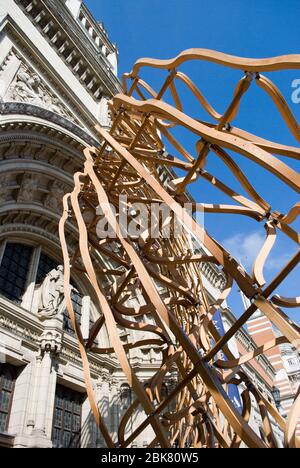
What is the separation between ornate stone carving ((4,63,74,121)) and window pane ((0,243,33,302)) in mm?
5014

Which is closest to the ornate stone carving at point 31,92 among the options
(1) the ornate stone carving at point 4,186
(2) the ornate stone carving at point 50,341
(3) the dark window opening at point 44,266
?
(1) the ornate stone carving at point 4,186

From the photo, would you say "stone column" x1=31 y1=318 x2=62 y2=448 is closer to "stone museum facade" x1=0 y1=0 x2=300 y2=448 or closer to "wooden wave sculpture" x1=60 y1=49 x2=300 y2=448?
"stone museum facade" x1=0 y1=0 x2=300 y2=448

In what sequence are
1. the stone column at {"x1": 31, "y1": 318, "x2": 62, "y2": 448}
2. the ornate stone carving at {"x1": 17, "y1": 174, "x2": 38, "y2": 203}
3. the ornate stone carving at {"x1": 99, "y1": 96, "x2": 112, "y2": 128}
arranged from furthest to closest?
1. the ornate stone carving at {"x1": 99, "y1": 96, "x2": 112, "y2": 128}
2. the ornate stone carving at {"x1": 17, "y1": 174, "x2": 38, "y2": 203}
3. the stone column at {"x1": 31, "y1": 318, "x2": 62, "y2": 448}

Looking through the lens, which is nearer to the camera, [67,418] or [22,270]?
[67,418]

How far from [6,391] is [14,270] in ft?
12.5

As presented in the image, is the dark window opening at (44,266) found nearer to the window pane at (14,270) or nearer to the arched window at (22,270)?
the arched window at (22,270)

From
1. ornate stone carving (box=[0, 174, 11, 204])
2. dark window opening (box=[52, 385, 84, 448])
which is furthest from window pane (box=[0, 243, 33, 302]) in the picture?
dark window opening (box=[52, 385, 84, 448])

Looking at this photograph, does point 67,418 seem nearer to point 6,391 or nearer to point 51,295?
point 6,391

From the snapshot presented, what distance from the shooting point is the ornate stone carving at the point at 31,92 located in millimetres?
10820

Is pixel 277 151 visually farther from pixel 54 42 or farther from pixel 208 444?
pixel 54 42

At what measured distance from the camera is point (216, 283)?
2252cm

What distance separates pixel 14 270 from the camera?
1109cm

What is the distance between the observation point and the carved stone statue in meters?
10.6

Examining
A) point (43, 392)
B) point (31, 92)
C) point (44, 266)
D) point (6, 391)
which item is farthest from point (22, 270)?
point (31, 92)
